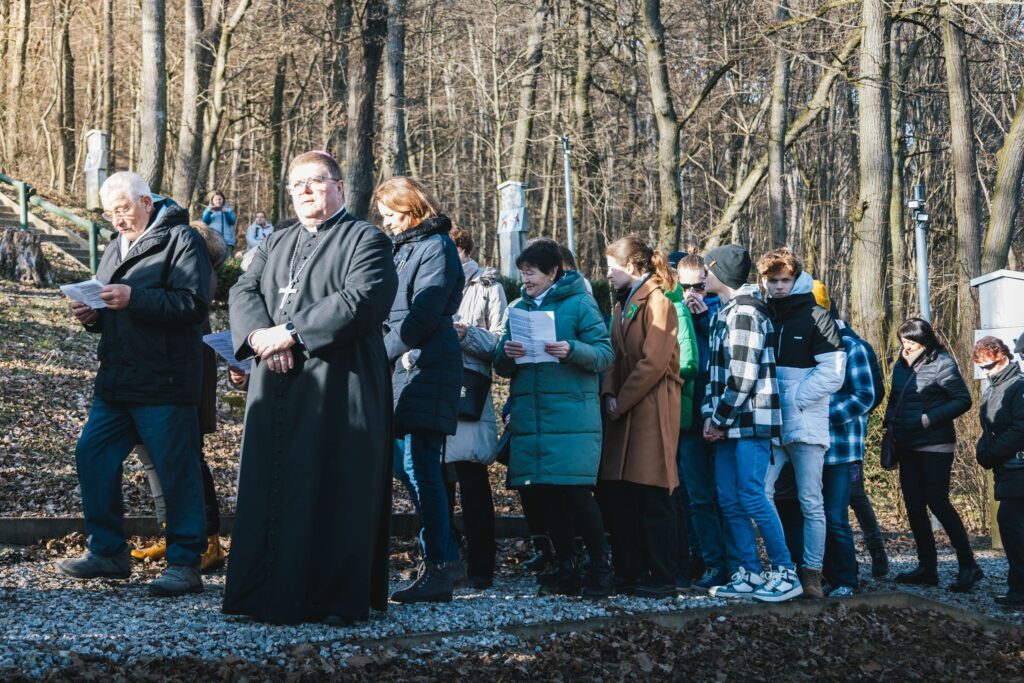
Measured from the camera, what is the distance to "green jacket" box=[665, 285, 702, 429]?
7273mm

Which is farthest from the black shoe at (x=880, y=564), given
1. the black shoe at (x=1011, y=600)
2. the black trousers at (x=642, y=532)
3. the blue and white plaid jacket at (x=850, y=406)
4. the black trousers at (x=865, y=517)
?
the black trousers at (x=642, y=532)

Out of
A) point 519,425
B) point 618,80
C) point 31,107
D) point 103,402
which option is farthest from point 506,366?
point 31,107

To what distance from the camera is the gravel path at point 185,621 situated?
4723 millimetres

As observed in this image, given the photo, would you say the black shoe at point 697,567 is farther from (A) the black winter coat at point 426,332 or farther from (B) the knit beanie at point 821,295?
(A) the black winter coat at point 426,332

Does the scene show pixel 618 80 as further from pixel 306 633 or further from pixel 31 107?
pixel 306 633

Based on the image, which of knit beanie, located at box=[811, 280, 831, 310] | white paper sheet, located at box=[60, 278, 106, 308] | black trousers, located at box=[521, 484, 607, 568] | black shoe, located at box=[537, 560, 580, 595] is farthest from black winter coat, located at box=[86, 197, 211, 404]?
knit beanie, located at box=[811, 280, 831, 310]

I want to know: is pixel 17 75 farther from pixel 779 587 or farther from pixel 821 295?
pixel 779 587

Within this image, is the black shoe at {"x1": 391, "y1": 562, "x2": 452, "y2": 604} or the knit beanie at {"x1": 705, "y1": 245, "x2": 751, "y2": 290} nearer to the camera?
the black shoe at {"x1": 391, "y1": 562, "x2": 452, "y2": 604}

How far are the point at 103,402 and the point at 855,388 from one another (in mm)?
4346

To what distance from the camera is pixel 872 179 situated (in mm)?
15469

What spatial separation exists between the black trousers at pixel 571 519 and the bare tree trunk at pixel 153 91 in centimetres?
1689

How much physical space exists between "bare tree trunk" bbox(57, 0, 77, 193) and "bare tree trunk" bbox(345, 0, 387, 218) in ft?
48.6

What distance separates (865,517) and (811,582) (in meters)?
2.12

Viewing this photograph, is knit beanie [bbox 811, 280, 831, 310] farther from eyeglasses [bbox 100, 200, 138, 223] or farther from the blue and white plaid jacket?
eyeglasses [bbox 100, 200, 138, 223]
